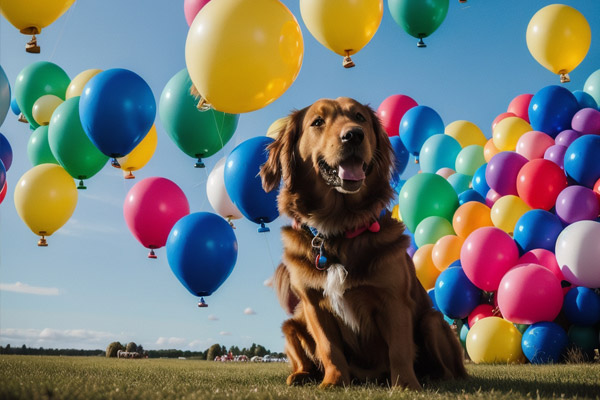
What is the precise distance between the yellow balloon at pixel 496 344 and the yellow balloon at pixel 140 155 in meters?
4.05

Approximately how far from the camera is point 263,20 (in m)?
3.57

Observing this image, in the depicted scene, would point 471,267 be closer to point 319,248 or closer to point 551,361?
point 551,361

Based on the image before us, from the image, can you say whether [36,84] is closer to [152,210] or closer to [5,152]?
[5,152]

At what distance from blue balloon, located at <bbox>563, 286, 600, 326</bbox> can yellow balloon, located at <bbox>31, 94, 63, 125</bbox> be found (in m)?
5.98

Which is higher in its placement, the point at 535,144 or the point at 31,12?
the point at 31,12

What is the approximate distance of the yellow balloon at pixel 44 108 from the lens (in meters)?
5.91

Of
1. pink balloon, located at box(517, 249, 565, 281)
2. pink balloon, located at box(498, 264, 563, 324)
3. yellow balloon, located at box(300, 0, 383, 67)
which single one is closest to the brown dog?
yellow balloon, located at box(300, 0, 383, 67)

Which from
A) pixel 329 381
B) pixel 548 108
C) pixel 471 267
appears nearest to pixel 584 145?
pixel 548 108

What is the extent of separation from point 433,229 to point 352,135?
12.9 feet

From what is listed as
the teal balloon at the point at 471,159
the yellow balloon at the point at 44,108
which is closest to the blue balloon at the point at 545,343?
the teal balloon at the point at 471,159

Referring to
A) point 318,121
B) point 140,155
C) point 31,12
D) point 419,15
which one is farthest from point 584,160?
point 31,12

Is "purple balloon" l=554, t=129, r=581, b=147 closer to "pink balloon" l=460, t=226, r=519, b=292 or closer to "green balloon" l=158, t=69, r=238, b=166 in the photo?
"pink balloon" l=460, t=226, r=519, b=292

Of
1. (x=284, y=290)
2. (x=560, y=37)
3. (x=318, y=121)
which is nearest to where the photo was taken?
(x=318, y=121)

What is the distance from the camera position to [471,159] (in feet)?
20.9
